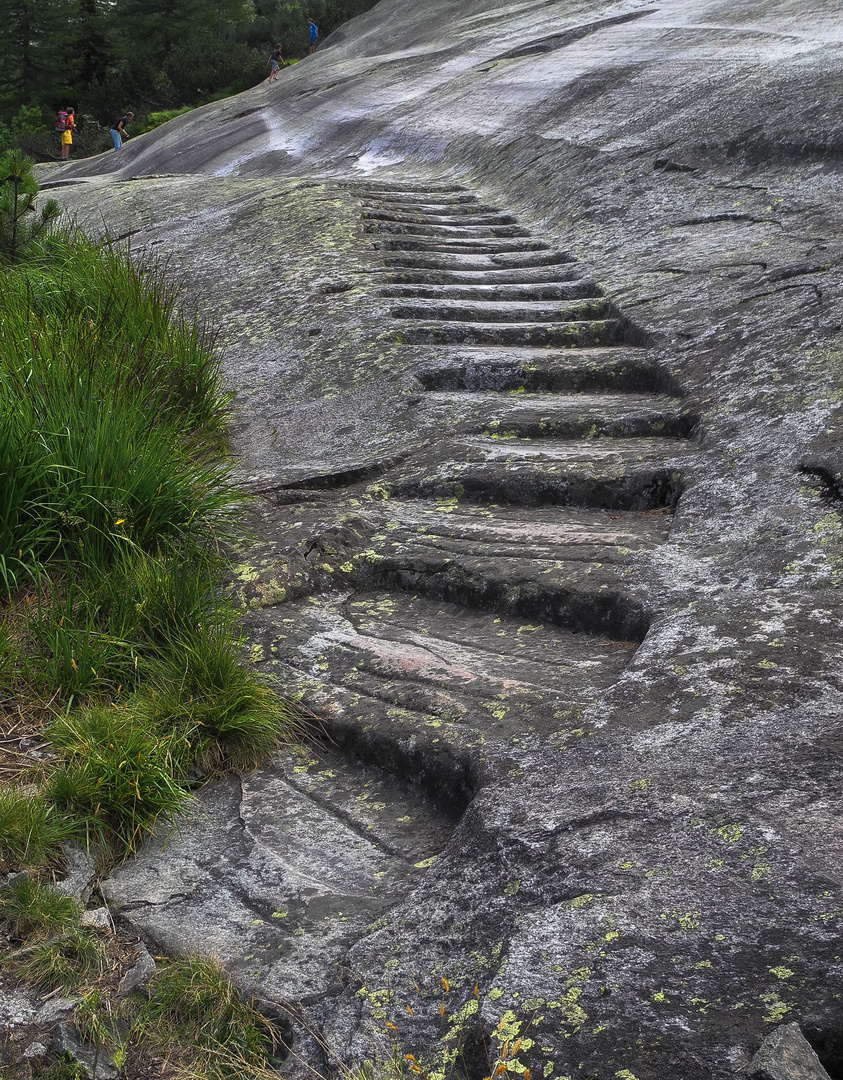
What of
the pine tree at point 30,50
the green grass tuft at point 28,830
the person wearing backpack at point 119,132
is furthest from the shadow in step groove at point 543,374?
the pine tree at point 30,50

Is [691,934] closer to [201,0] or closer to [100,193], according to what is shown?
[100,193]

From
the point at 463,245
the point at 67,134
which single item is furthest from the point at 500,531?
the point at 67,134

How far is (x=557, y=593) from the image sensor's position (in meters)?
3.35

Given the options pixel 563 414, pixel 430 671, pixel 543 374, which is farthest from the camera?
pixel 543 374

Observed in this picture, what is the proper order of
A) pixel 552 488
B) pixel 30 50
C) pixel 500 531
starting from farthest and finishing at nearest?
pixel 30 50
pixel 552 488
pixel 500 531

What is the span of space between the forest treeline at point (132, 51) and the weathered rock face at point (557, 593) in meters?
25.8

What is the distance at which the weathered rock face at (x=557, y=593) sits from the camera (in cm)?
203

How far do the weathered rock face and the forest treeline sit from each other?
2579 cm

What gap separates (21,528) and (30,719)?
79 centimetres

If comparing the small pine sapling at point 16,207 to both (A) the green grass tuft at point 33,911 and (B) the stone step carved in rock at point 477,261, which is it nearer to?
(B) the stone step carved in rock at point 477,261

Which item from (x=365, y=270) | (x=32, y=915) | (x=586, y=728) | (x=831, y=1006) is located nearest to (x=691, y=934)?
(x=831, y=1006)

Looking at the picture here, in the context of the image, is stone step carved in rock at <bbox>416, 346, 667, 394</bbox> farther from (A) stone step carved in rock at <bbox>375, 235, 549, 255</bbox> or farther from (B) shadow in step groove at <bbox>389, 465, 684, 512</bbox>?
Result: (A) stone step carved in rock at <bbox>375, 235, 549, 255</bbox>

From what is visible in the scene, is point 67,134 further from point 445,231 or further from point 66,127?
point 445,231

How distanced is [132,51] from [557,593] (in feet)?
131
